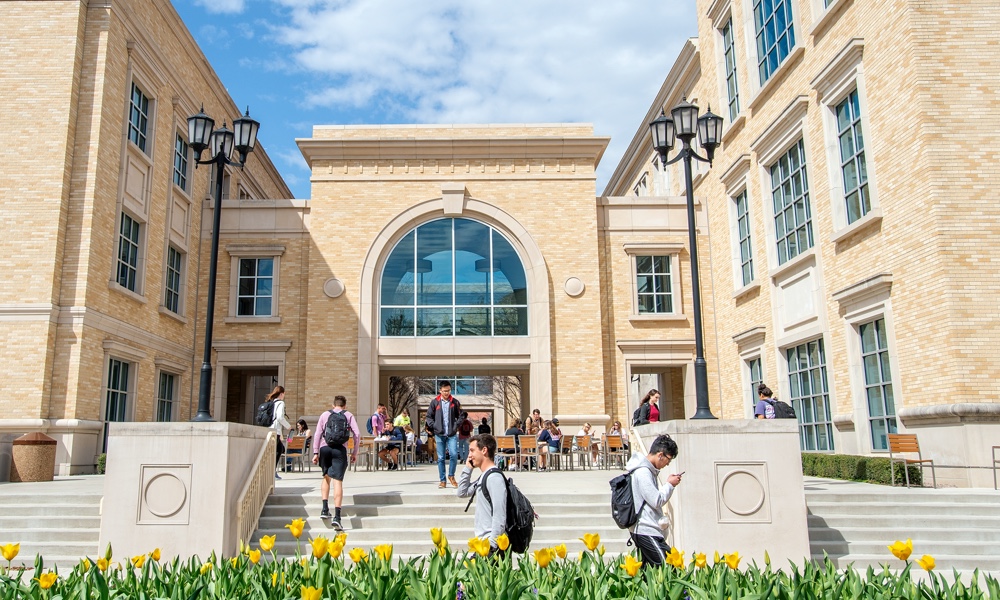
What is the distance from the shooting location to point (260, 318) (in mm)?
23812

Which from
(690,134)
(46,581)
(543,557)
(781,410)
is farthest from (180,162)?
(543,557)

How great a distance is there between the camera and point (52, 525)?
34.4ft

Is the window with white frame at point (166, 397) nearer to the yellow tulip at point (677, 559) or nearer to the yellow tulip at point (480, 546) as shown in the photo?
the yellow tulip at point (480, 546)

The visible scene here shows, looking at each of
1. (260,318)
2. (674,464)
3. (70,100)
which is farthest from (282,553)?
(260,318)

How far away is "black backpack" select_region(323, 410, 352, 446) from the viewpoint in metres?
10.3

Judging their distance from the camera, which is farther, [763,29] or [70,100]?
[763,29]

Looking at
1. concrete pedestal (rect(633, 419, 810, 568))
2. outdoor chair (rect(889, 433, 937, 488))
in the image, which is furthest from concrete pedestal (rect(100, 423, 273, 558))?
outdoor chair (rect(889, 433, 937, 488))

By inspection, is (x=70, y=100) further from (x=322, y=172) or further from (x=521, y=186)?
(x=521, y=186)

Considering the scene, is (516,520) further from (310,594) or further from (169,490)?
(169,490)

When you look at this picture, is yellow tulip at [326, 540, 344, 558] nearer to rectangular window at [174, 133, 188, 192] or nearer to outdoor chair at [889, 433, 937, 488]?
outdoor chair at [889, 433, 937, 488]

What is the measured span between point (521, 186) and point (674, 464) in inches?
632

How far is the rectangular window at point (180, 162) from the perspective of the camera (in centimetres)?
2359

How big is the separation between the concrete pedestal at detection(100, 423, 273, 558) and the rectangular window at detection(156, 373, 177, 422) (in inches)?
543

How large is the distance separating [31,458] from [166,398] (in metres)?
7.00
